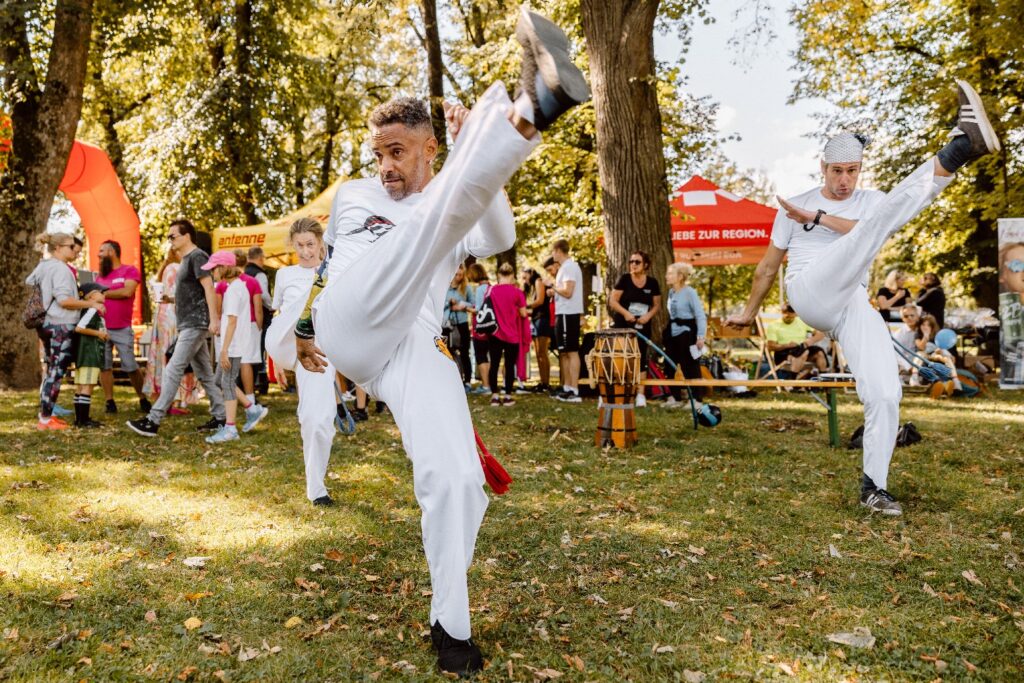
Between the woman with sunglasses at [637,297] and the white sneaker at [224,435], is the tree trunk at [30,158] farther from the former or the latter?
the woman with sunglasses at [637,297]

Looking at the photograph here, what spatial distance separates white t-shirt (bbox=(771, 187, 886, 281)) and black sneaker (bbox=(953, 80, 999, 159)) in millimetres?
860

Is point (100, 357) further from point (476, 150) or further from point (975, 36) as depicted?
point (975, 36)

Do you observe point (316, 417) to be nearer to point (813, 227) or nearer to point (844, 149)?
point (813, 227)

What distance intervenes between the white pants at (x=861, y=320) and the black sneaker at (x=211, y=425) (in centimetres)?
653

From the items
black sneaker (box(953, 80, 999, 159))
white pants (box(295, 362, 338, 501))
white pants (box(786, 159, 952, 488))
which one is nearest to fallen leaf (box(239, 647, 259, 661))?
white pants (box(295, 362, 338, 501))

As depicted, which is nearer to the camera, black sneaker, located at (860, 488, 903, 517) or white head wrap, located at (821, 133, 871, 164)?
black sneaker, located at (860, 488, 903, 517)

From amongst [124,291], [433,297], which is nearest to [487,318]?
[124,291]

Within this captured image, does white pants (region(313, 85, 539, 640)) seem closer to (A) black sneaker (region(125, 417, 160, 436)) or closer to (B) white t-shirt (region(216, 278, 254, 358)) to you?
(B) white t-shirt (region(216, 278, 254, 358))

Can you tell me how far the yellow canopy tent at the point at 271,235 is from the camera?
53.3 ft

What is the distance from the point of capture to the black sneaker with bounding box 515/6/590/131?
2.36 meters

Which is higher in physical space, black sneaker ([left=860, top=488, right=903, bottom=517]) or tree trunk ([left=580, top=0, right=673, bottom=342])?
tree trunk ([left=580, top=0, right=673, bottom=342])

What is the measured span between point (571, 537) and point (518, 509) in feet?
2.44

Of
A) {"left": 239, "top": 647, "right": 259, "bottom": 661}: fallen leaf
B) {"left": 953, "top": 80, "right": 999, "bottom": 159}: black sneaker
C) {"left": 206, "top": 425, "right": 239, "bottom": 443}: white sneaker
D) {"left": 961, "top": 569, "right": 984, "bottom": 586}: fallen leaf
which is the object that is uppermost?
{"left": 953, "top": 80, "right": 999, "bottom": 159}: black sneaker

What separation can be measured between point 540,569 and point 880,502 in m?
2.48
